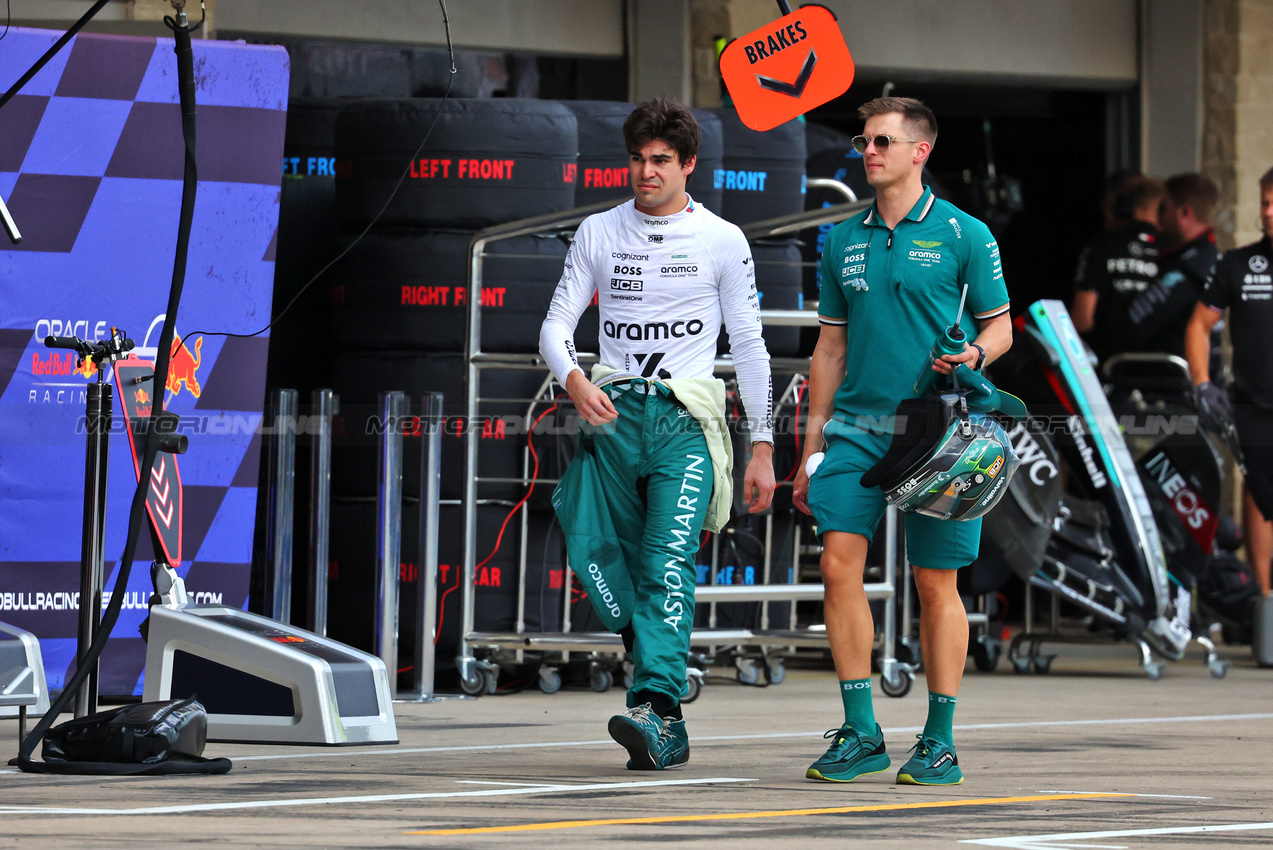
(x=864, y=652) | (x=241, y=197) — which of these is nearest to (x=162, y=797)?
(x=864, y=652)

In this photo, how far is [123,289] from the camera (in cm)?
676

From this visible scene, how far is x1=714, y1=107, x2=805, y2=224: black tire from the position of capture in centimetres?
813

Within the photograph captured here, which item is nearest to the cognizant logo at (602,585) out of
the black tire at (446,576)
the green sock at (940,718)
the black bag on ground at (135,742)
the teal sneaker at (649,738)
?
the teal sneaker at (649,738)

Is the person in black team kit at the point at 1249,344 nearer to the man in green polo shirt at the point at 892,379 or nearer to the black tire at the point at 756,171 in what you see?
the black tire at the point at 756,171

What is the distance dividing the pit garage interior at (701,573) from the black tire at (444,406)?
0.05 ft

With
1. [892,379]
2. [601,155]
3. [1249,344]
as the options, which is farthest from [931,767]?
[1249,344]

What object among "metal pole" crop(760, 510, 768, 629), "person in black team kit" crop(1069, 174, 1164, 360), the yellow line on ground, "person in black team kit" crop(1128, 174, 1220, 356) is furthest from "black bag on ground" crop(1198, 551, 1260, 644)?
the yellow line on ground

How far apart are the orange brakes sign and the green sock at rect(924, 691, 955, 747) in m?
2.02

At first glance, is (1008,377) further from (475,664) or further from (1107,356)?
(475,664)

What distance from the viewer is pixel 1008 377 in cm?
918

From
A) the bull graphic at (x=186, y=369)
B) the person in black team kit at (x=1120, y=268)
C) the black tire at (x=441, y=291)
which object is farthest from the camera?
the person in black team kit at (x=1120, y=268)

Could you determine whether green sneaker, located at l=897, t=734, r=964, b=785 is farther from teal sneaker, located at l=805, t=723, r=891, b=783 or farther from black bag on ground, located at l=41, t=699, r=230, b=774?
black bag on ground, located at l=41, t=699, r=230, b=774

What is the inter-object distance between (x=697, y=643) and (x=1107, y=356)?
4609 millimetres

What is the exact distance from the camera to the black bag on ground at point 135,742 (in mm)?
4617
